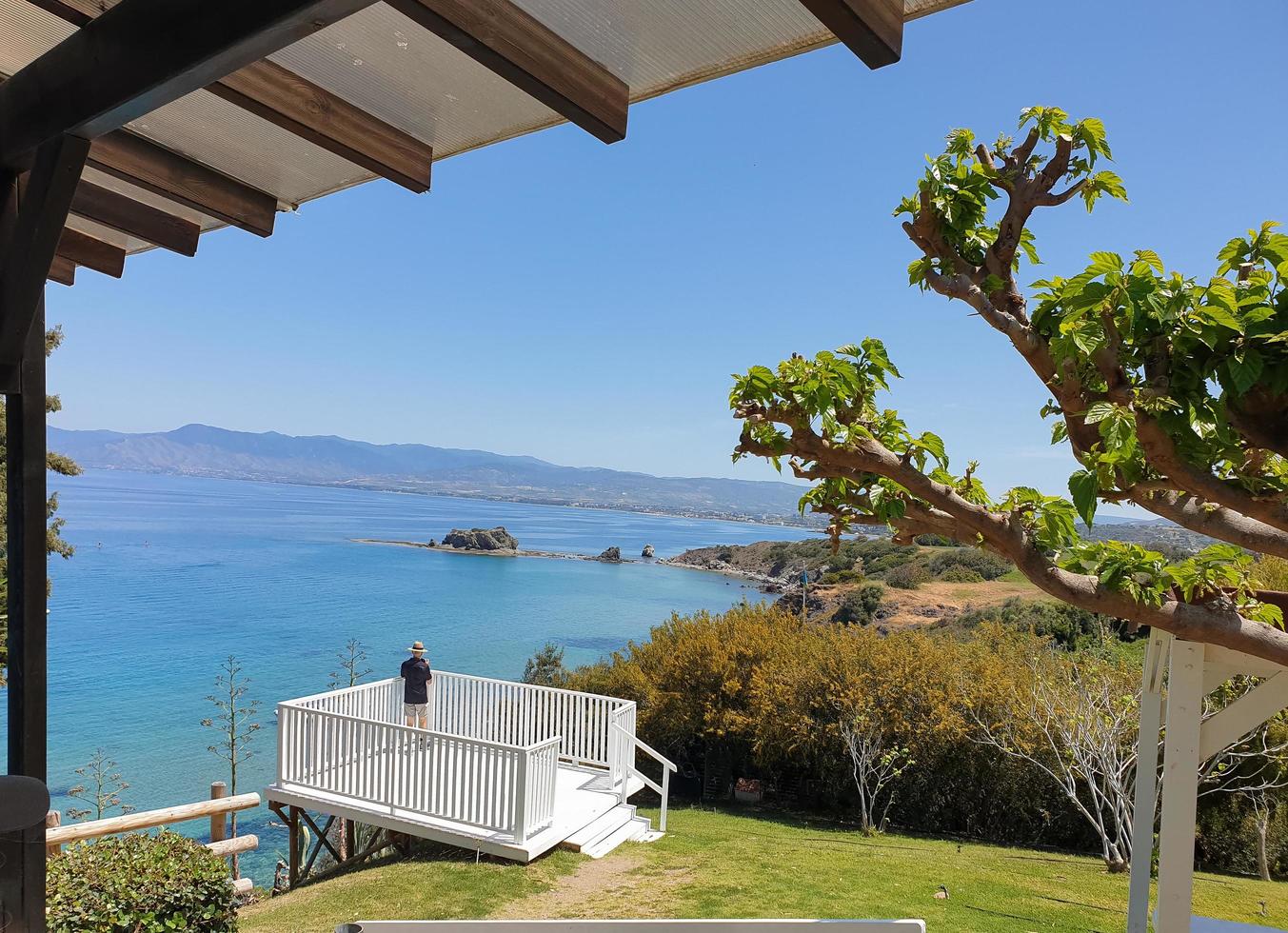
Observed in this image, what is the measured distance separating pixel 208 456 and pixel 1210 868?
430 ft

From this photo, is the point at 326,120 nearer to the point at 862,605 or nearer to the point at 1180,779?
the point at 1180,779

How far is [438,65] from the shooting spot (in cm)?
165

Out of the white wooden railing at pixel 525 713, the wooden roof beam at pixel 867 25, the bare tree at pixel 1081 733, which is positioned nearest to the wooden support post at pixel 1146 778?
the wooden roof beam at pixel 867 25

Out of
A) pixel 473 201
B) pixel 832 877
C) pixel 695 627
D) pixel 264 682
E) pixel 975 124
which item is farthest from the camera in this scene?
pixel 473 201

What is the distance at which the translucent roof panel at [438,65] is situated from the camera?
138 centimetres

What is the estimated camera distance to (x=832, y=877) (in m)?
7.67

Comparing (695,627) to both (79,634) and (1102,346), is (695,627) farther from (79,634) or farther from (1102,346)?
(79,634)

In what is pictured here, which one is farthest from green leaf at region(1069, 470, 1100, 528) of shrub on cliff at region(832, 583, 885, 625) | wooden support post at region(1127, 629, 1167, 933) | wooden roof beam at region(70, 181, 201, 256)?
shrub on cliff at region(832, 583, 885, 625)

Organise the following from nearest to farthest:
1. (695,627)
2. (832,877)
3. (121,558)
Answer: (832,877)
(695,627)
(121,558)

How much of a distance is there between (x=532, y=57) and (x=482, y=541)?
73.8 metres

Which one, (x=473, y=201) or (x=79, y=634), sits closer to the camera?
(x=79, y=634)

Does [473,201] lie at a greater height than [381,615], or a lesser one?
greater

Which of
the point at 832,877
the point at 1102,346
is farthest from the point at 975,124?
the point at 832,877

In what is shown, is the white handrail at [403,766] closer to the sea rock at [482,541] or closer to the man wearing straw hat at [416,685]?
the man wearing straw hat at [416,685]
